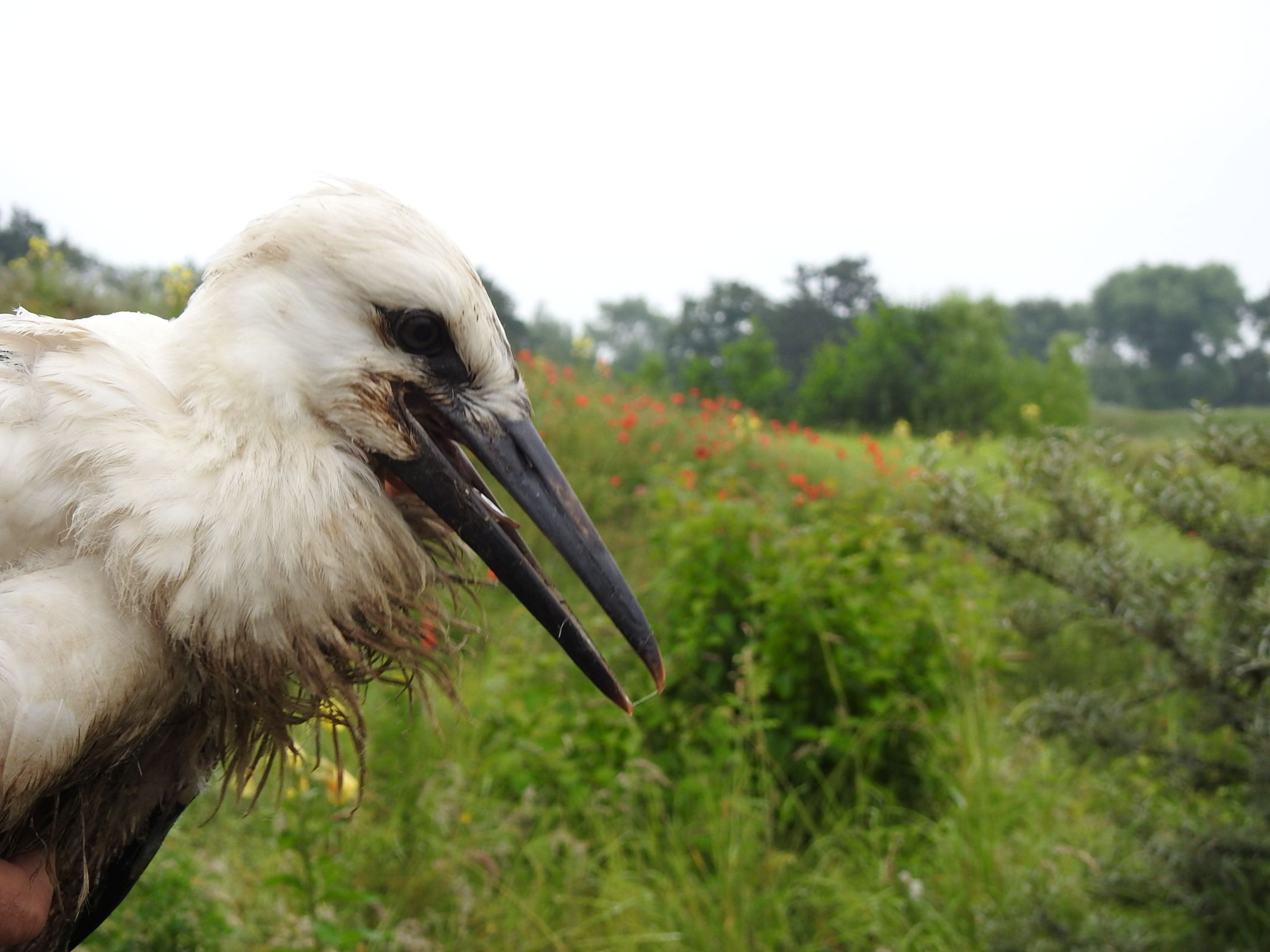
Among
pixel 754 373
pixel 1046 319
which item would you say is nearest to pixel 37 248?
pixel 754 373

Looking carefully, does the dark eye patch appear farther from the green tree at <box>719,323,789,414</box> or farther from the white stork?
A: the green tree at <box>719,323,789,414</box>

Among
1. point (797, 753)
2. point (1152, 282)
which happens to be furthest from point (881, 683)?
point (1152, 282)

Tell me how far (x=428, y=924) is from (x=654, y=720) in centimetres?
114

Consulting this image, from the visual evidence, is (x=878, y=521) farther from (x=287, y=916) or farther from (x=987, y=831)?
(x=287, y=916)

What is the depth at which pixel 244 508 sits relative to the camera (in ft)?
3.56

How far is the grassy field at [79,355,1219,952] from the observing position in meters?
2.55

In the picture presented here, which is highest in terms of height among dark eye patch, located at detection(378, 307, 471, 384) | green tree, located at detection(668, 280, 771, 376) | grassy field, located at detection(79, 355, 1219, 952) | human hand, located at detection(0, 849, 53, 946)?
green tree, located at detection(668, 280, 771, 376)

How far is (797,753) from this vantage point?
3027mm

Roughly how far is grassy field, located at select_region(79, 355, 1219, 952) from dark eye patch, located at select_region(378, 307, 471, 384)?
1.09 metres

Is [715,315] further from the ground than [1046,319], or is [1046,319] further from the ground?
[1046,319]

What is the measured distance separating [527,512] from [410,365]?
0.27 metres

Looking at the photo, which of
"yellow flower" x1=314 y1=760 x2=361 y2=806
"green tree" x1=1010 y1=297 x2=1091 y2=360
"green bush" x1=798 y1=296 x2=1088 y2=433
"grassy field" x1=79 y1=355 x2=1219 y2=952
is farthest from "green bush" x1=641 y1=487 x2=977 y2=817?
"green tree" x1=1010 y1=297 x2=1091 y2=360

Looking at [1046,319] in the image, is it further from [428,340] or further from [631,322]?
[428,340]

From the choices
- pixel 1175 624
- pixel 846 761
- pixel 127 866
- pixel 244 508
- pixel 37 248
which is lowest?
pixel 846 761
